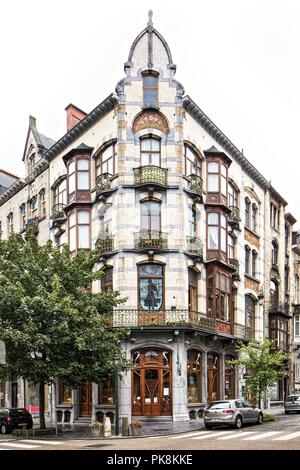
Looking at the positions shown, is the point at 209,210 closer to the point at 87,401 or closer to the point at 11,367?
the point at 87,401

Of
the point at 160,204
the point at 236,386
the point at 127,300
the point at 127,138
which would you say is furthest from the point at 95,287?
the point at 236,386

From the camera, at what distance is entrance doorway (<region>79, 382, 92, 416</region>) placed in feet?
112

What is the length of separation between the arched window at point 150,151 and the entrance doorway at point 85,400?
1214cm

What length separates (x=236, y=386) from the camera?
128 feet

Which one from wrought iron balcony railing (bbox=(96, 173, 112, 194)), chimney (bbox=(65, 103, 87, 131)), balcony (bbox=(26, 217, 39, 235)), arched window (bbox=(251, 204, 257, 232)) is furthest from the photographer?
arched window (bbox=(251, 204, 257, 232))

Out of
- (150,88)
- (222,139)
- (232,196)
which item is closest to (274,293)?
(232,196)

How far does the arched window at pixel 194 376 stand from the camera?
33.5 meters

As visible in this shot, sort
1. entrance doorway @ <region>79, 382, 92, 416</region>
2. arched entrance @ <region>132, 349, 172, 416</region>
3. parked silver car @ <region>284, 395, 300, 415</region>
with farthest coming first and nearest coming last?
parked silver car @ <region>284, 395, 300, 415</region>, entrance doorway @ <region>79, 382, 92, 416</region>, arched entrance @ <region>132, 349, 172, 416</region>

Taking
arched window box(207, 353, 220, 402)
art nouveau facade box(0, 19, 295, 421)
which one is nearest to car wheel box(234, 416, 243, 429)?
art nouveau facade box(0, 19, 295, 421)

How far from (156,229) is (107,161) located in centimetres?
477

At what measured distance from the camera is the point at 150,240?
109ft

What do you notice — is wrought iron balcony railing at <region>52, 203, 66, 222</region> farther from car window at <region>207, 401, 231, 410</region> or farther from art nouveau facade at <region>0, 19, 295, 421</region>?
car window at <region>207, 401, 231, 410</region>

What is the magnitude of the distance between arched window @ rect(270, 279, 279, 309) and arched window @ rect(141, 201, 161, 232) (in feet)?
53.7

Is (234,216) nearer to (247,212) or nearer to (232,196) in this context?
(232,196)
